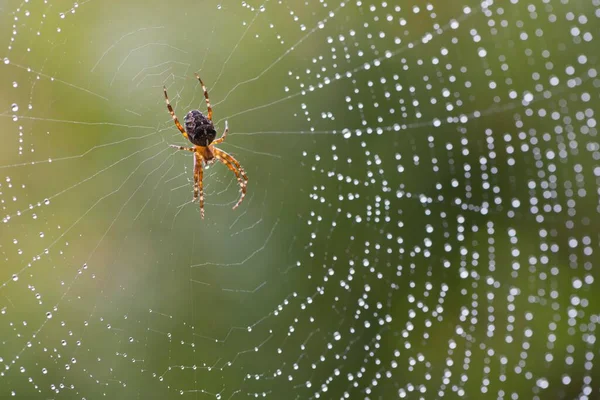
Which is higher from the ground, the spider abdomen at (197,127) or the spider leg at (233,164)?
the spider abdomen at (197,127)

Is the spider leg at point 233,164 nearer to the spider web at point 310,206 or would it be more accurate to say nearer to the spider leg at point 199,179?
the spider leg at point 199,179

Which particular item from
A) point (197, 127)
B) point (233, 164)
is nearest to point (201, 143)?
point (197, 127)

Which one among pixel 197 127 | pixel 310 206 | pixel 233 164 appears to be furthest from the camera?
pixel 310 206

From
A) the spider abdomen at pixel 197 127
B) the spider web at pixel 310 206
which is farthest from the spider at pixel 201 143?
the spider web at pixel 310 206

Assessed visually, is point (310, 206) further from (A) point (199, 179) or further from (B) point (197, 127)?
(B) point (197, 127)

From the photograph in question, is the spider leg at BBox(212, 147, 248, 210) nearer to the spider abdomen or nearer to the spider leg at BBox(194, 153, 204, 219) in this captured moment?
the spider leg at BBox(194, 153, 204, 219)

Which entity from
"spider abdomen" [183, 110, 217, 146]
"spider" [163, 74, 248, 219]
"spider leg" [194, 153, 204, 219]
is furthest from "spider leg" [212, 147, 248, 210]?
"spider abdomen" [183, 110, 217, 146]

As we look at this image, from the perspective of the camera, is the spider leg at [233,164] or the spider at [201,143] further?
the spider leg at [233,164]
